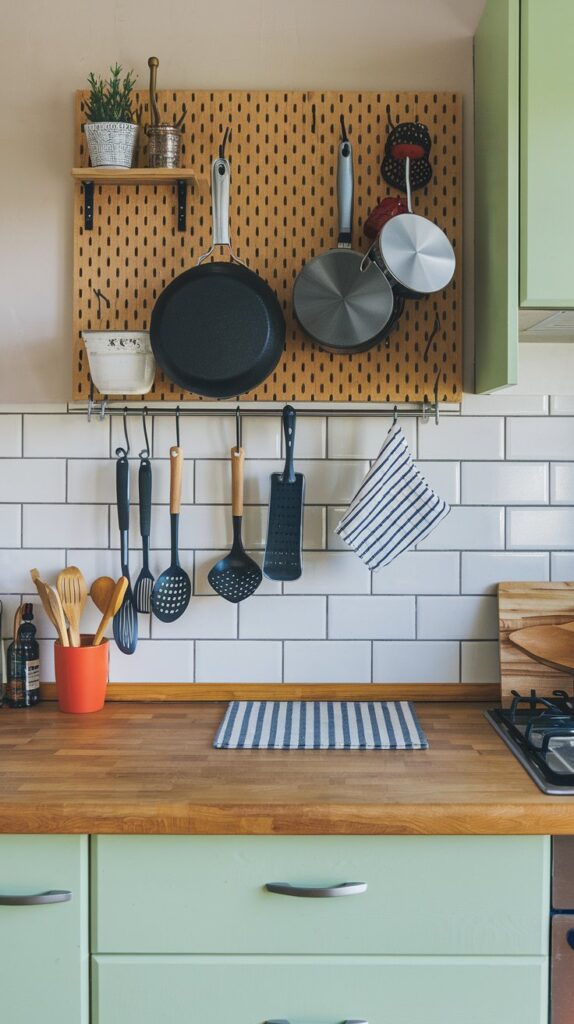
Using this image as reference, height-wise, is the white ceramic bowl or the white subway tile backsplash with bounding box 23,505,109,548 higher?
the white ceramic bowl

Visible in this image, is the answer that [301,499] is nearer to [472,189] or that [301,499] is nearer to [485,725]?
[485,725]

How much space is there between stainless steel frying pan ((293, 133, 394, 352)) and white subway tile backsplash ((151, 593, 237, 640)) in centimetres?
59

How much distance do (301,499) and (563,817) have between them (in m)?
0.79

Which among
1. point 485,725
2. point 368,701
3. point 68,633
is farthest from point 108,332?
point 485,725

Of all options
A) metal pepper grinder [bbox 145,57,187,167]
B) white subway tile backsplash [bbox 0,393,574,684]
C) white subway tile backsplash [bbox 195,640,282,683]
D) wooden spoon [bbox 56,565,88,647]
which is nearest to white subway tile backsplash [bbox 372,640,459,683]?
white subway tile backsplash [bbox 0,393,574,684]

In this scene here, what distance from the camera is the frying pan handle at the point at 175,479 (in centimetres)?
181

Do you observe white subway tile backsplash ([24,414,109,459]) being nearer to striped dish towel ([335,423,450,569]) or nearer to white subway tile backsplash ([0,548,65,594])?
white subway tile backsplash ([0,548,65,594])

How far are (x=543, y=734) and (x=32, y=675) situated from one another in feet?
3.29

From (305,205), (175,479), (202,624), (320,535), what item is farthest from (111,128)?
(202,624)

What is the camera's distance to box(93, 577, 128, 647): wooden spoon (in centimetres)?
177

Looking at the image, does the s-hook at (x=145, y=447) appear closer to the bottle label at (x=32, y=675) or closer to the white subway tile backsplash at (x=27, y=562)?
the white subway tile backsplash at (x=27, y=562)

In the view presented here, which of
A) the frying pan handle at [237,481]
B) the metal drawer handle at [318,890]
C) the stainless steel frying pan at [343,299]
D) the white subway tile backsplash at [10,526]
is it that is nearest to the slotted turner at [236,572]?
the frying pan handle at [237,481]

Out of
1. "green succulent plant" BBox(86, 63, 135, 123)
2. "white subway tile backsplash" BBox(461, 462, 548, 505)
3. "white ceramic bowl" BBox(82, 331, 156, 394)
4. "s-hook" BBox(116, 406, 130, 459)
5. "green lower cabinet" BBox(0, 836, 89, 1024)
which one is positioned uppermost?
"green succulent plant" BBox(86, 63, 135, 123)

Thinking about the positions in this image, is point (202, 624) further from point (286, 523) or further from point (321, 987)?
point (321, 987)
